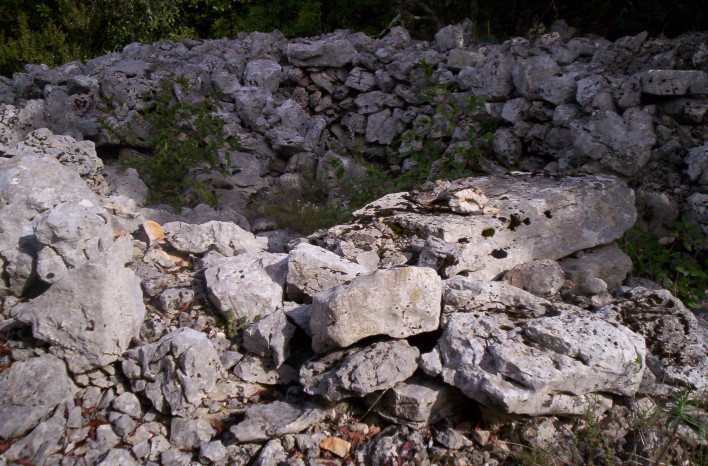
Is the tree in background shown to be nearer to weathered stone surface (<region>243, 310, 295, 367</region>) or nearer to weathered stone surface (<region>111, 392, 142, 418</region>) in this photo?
weathered stone surface (<region>243, 310, 295, 367</region>)

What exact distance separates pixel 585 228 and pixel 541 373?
1856 mm

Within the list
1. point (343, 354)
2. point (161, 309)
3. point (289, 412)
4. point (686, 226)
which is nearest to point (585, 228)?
point (686, 226)

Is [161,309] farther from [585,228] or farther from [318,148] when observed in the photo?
[318,148]

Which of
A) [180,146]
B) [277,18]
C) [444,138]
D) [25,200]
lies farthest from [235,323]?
[277,18]

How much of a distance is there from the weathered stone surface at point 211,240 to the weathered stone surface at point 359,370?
129 cm

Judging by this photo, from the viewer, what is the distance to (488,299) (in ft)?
10.7

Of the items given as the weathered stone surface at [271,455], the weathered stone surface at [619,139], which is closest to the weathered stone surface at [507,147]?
the weathered stone surface at [619,139]

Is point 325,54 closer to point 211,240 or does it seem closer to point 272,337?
point 211,240

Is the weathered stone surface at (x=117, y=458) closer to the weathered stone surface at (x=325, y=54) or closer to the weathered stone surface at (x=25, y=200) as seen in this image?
the weathered stone surface at (x=25, y=200)

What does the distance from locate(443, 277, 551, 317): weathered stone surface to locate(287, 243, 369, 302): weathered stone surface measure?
55 centimetres

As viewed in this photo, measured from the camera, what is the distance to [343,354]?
9.92 ft

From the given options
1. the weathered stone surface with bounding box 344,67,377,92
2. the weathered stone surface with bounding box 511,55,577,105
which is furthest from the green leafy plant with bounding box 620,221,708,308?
the weathered stone surface with bounding box 344,67,377,92

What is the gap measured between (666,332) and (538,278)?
2.43 feet

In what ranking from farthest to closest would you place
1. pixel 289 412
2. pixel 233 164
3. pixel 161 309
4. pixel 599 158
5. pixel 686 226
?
pixel 233 164, pixel 599 158, pixel 686 226, pixel 161 309, pixel 289 412
